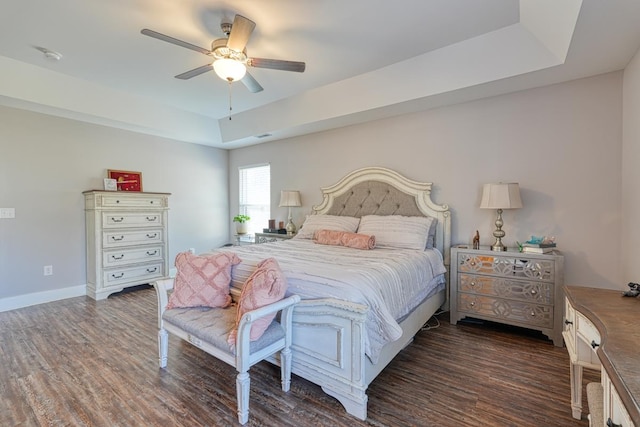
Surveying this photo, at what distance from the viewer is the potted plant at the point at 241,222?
5.57 meters

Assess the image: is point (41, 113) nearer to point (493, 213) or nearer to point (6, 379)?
point (6, 379)

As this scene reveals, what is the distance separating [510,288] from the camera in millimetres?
2797

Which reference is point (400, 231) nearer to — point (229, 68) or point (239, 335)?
point (239, 335)

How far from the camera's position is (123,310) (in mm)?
3584

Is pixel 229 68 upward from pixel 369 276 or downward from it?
upward

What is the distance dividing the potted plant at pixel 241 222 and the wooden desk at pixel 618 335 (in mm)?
4841

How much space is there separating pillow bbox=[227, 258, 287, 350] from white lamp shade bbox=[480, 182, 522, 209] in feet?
7.32

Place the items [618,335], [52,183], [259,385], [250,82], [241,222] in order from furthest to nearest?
[241,222] → [52,183] → [250,82] → [259,385] → [618,335]

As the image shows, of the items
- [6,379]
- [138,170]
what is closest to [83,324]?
[6,379]

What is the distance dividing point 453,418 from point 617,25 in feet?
8.99

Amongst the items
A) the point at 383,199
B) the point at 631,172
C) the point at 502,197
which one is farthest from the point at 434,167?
the point at 631,172

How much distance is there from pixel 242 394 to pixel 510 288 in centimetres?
253

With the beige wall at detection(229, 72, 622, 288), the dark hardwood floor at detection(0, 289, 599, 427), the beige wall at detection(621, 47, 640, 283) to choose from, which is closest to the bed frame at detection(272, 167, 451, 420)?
the dark hardwood floor at detection(0, 289, 599, 427)

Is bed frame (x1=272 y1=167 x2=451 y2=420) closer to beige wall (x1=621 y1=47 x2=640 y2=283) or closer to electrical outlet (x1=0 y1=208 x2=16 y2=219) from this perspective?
beige wall (x1=621 y1=47 x2=640 y2=283)
